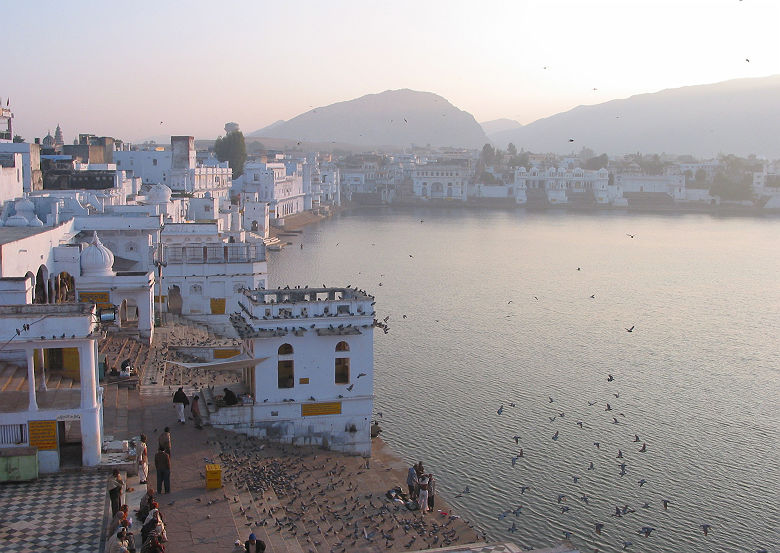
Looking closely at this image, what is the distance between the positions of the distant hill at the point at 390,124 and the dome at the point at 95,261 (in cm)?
11259

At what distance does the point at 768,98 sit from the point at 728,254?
10255 centimetres

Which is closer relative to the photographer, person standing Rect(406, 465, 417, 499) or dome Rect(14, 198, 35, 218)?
person standing Rect(406, 465, 417, 499)

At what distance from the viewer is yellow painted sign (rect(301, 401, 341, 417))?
7.68 meters

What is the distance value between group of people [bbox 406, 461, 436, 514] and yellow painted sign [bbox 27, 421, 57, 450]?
2.77m

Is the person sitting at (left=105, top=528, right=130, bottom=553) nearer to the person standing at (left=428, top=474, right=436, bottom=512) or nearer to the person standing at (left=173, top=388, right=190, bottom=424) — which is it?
the person standing at (left=173, top=388, right=190, bottom=424)

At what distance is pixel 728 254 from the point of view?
26312mm

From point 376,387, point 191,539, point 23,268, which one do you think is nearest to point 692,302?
point 376,387

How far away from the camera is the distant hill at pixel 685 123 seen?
110 metres

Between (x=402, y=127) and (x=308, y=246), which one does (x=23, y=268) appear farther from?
(x=402, y=127)

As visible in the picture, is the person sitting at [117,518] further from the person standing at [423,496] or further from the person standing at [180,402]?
the person standing at [423,496]

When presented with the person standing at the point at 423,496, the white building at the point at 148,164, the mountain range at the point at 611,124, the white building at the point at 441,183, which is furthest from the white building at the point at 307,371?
the mountain range at the point at 611,124

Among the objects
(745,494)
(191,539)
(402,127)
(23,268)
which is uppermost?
(402,127)

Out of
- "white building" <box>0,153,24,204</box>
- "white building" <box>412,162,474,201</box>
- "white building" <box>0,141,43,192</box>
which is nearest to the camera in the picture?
"white building" <box>0,153,24,204</box>

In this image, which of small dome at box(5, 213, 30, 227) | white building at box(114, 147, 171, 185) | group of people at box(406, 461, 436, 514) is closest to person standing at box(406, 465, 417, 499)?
group of people at box(406, 461, 436, 514)
